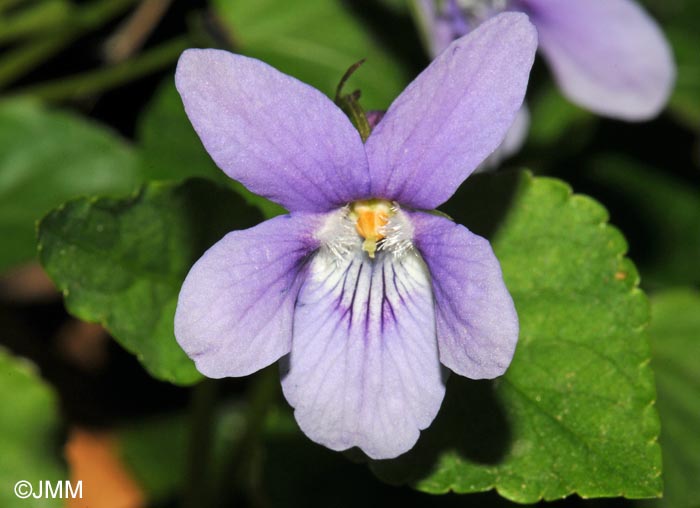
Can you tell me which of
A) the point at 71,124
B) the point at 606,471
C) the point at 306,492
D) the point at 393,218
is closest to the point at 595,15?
the point at 393,218

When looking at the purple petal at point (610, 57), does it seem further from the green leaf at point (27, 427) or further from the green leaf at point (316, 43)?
the green leaf at point (27, 427)

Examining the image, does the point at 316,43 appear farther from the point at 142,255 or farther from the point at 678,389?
the point at 678,389

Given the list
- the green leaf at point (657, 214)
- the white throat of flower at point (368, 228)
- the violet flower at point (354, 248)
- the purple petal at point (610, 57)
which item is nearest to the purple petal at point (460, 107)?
the violet flower at point (354, 248)

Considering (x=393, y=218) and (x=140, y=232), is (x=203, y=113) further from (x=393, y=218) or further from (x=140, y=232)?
(x=140, y=232)

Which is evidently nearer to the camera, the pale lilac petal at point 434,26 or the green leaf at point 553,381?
the green leaf at point 553,381

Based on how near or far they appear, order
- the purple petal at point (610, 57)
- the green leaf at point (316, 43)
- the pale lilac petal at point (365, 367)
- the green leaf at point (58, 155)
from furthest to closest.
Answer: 1. the green leaf at point (58, 155)
2. the green leaf at point (316, 43)
3. the purple petal at point (610, 57)
4. the pale lilac petal at point (365, 367)

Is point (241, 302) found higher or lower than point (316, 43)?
higher

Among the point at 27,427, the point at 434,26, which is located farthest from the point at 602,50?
the point at 27,427

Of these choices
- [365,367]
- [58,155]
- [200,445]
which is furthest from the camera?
[58,155]
